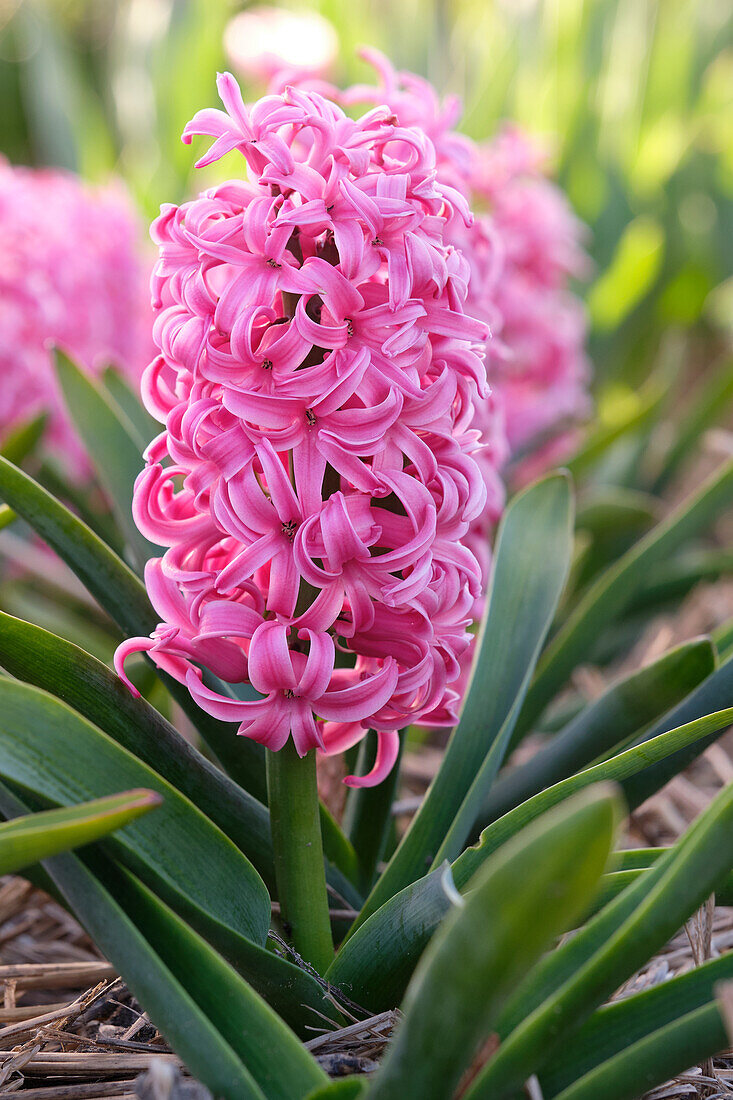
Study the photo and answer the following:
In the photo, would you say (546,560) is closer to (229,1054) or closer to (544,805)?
(544,805)

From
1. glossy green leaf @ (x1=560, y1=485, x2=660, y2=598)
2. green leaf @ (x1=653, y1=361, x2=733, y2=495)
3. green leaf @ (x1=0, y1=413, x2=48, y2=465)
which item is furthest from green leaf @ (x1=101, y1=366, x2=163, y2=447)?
green leaf @ (x1=653, y1=361, x2=733, y2=495)

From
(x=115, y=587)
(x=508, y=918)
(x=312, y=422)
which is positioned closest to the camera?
(x=508, y=918)

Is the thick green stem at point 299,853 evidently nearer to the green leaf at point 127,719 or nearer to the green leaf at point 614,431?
the green leaf at point 127,719

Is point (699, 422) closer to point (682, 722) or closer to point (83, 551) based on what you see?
point (682, 722)

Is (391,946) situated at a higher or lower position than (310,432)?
lower

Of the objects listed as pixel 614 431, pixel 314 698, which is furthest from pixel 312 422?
pixel 614 431
